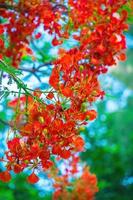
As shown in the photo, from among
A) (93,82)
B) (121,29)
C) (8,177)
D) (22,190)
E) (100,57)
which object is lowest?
(8,177)

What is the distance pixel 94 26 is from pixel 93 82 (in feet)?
2.35

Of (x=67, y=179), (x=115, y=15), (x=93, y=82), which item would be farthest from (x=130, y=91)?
(x=93, y=82)

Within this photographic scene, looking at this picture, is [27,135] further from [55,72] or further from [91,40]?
[91,40]

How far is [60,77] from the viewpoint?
2.09 meters

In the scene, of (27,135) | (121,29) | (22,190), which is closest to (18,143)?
(27,135)

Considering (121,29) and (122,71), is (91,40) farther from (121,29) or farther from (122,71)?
(122,71)

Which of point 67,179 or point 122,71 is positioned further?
point 122,71

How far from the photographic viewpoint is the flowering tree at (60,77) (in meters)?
2.03

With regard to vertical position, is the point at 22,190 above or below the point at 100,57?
above

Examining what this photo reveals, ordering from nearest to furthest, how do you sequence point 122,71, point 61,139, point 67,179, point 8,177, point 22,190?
point 61,139 → point 8,177 → point 67,179 → point 22,190 → point 122,71

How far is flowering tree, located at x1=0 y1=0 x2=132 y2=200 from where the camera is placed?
2.03 meters

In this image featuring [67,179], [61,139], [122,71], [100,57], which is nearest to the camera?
[61,139]

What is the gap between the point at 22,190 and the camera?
23.8ft

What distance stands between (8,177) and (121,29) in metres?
1.02
